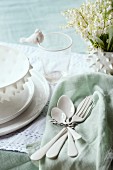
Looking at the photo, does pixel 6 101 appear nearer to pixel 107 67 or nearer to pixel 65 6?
pixel 107 67

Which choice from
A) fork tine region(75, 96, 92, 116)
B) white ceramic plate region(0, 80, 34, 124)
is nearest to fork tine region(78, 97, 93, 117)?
fork tine region(75, 96, 92, 116)

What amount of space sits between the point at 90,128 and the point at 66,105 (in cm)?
10

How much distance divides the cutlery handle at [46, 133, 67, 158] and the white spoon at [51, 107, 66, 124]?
5cm

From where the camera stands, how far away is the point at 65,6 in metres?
1.57

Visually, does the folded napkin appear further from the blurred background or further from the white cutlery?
the blurred background

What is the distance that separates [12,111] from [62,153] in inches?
6.7

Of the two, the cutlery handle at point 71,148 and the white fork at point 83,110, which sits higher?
the white fork at point 83,110

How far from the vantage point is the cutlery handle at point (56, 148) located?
665mm

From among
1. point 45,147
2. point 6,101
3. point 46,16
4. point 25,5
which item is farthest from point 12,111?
point 25,5

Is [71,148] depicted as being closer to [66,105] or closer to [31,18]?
[66,105]

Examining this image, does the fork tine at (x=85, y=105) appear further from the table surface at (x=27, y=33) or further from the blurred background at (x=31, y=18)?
the blurred background at (x=31, y=18)

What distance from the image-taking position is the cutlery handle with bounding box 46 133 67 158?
26.2 inches

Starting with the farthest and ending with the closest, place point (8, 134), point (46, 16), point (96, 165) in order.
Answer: point (46, 16) < point (8, 134) < point (96, 165)

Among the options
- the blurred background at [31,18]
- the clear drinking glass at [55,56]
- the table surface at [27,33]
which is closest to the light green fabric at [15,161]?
the table surface at [27,33]
